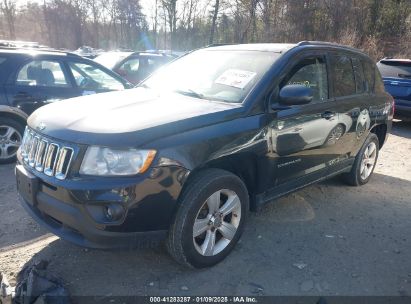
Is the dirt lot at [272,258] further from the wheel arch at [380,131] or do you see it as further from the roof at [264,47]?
the roof at [264,47]

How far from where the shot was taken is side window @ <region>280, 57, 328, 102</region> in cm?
371

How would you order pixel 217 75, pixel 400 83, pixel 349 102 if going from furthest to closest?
1. pixel 400 83
2. pixel 349 102
3. pixel 217 75

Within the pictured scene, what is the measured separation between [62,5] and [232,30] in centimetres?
1782

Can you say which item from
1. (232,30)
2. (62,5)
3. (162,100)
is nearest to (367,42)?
(232,30)

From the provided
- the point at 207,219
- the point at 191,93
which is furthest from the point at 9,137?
the point at 207,219

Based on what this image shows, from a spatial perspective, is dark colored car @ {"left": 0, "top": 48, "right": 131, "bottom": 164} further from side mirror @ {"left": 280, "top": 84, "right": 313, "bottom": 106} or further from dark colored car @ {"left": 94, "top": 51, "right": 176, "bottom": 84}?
side mirror @ {"left": 280, "top": 84, "right": 313, "bottom": 106}

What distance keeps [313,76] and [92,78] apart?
12.4 feet

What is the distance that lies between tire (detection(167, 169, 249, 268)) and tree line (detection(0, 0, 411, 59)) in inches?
801

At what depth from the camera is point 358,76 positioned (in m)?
4.75

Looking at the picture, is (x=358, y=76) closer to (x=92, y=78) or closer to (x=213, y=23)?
(x=92, y=78)

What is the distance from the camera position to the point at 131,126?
267 cm

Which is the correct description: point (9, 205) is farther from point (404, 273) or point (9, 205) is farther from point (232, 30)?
point (232, 30)

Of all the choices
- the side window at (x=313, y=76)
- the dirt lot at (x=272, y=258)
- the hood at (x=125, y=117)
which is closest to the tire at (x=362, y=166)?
the dirt lot at (x=272, y=258)

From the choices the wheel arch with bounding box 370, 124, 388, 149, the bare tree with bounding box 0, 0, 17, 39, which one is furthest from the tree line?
the wheel arch with bounding box 370, 124, 388, 149
